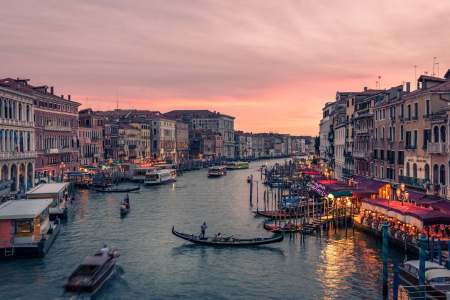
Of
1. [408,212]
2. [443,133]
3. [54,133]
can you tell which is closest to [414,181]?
[443,133]

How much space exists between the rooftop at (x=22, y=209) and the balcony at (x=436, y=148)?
23725 mm

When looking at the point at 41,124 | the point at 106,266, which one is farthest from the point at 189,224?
the point at 41,124

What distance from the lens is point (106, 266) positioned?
23.4 meters

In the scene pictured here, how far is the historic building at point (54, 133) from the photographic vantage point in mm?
62031

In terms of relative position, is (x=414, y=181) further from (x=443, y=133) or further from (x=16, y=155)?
(x=16, y=155)

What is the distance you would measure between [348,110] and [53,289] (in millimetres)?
39068

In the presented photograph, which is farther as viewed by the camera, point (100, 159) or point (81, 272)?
point (100, 159)

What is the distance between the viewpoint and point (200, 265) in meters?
27.1

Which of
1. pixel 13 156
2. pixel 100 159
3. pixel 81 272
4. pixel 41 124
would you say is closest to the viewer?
pixel 81 272

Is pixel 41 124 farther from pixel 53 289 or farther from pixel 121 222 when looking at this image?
pixel 53 289

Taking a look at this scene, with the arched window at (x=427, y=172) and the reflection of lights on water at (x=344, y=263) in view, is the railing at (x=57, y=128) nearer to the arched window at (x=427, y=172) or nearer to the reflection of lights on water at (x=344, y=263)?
the reflection of lights on water at (x=344, y=263)

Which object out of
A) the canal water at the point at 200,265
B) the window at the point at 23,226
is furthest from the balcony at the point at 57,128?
the window at the point at 23,226

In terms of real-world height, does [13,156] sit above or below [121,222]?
above

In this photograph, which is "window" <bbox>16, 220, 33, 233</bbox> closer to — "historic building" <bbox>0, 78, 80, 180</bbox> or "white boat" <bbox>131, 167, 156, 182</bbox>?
"historic building" <bbox>0, 78, 80, 180</bbox>
